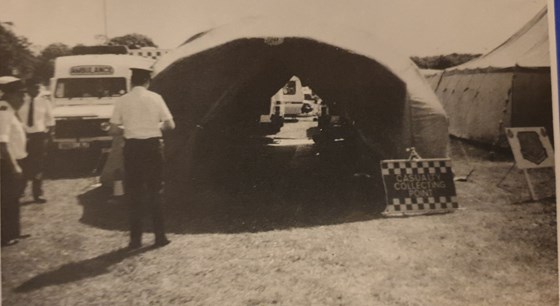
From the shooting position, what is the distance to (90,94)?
18.5 feet

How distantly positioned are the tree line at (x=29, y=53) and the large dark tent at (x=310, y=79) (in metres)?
0.32

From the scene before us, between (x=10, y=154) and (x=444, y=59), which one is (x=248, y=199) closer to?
(x=10, y=154)

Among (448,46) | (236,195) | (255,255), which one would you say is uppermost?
(448,46)

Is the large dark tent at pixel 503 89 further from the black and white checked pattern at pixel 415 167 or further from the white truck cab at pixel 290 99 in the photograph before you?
the white truck cab at pixel 290 99

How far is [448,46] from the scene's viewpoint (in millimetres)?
3717

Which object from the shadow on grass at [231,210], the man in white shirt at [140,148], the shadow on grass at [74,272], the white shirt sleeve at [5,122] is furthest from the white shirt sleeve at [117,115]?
the shadow on grass at [74,272]

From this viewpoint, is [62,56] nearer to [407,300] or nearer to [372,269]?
[372,269]

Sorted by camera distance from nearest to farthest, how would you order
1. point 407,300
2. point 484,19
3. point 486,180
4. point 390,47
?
1. point 407,300
2. point 484,19
3. point 390,47
4. point 486,180

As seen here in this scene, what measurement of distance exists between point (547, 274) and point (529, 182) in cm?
116

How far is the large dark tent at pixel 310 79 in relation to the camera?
3668 millimetres

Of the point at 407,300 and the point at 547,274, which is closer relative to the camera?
the point at 407,300

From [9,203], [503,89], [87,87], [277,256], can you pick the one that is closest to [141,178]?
[9,203]

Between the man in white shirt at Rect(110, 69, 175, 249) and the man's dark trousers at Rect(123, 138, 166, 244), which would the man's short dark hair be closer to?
the man in white shirt at Rect(110, 69, 175, 249)

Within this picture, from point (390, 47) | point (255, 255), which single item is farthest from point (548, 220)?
point (255, 255)
